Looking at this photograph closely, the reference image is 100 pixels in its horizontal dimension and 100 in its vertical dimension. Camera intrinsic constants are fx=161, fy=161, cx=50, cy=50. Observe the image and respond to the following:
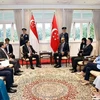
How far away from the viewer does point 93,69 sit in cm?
445

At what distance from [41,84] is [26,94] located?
0.75 meters

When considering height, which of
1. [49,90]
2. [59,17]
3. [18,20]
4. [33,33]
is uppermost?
[59,17]

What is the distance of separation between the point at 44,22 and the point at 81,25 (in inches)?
78.6

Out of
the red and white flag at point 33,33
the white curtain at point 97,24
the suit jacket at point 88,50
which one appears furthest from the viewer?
the white curtain at point 97,24

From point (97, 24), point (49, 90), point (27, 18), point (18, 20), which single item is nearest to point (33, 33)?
point (27, 18)

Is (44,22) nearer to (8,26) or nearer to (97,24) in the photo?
(8,26)

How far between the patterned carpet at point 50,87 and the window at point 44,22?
3.28 m

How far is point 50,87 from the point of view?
13.9ft

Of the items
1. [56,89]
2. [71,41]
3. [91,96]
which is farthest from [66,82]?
[71,41]

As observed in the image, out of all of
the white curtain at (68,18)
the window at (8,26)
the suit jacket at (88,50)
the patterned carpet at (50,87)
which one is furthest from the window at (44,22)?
the patterned carpet at (50,87)

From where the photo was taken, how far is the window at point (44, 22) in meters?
8.30

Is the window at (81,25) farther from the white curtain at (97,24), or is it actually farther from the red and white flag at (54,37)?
the red and white flag at (54,37)

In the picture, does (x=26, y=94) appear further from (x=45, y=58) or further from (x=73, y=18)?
(x=73, y=18)

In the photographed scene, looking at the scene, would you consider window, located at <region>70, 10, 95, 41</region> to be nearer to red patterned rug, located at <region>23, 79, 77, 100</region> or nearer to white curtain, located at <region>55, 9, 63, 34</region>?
white curtain, located at <region>55, 9, 63, 34</region>
